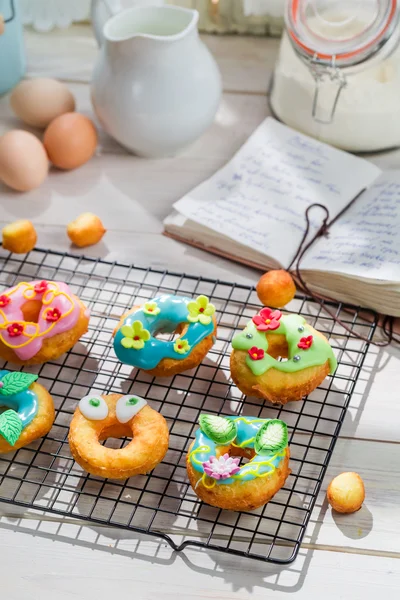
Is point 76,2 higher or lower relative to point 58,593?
higher

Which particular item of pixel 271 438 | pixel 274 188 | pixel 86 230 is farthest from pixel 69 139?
pixel 271 438

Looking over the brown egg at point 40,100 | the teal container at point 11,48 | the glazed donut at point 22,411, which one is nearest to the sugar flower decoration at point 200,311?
the glazed donut at point 22,411

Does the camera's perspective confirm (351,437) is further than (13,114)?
No

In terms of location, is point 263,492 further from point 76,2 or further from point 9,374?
point 76,2

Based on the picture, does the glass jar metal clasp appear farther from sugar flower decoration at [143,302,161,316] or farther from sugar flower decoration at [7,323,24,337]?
sugar flower decoration at [7,323,24,337]

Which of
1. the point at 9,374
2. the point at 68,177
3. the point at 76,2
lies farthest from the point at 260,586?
the point at 76,2

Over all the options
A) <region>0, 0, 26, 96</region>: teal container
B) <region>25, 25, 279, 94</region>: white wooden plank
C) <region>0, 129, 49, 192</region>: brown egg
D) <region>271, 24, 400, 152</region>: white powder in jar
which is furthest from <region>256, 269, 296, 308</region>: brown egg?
<region>0, 0, 26, 96</region>: teal container

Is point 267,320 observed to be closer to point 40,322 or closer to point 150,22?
point 40,322
